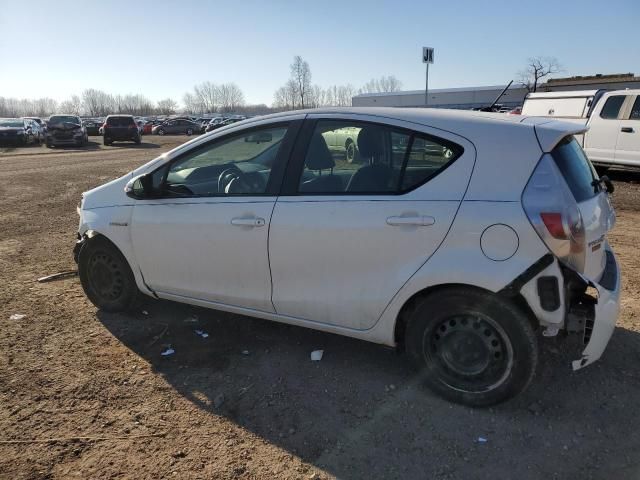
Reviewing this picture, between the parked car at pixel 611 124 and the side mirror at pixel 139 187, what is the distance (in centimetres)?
994

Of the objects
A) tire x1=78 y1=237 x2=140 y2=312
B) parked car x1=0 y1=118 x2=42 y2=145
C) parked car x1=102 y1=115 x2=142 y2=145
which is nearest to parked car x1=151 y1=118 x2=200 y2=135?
parked car x1=0 y1=118 x2=42 y2=145

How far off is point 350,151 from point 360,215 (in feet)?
1.78

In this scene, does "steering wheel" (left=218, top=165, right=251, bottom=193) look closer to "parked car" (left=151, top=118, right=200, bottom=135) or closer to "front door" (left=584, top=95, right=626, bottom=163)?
"front door" (left=584, top=95, right=626, bottom=163)

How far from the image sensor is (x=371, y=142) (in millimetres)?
3148

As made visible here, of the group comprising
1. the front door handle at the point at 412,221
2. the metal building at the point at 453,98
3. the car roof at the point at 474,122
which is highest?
the metal building at the point at 453,98

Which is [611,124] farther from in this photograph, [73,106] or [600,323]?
[73,106]

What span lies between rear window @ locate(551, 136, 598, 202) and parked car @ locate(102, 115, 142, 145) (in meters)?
30.8

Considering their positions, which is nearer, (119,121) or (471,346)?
(471,346)

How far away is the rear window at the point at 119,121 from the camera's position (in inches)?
1179

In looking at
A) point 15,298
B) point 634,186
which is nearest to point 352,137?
point 15,298

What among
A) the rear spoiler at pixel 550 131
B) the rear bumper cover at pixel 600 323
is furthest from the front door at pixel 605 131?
the rear bumper cover at pixel 600 323

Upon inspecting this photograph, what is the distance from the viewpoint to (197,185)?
3.72 metres

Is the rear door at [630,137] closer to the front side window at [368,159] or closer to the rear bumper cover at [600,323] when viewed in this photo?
the rear bumper cover at [600,323]

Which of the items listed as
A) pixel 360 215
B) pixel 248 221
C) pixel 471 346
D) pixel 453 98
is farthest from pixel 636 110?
pixel 453 98
